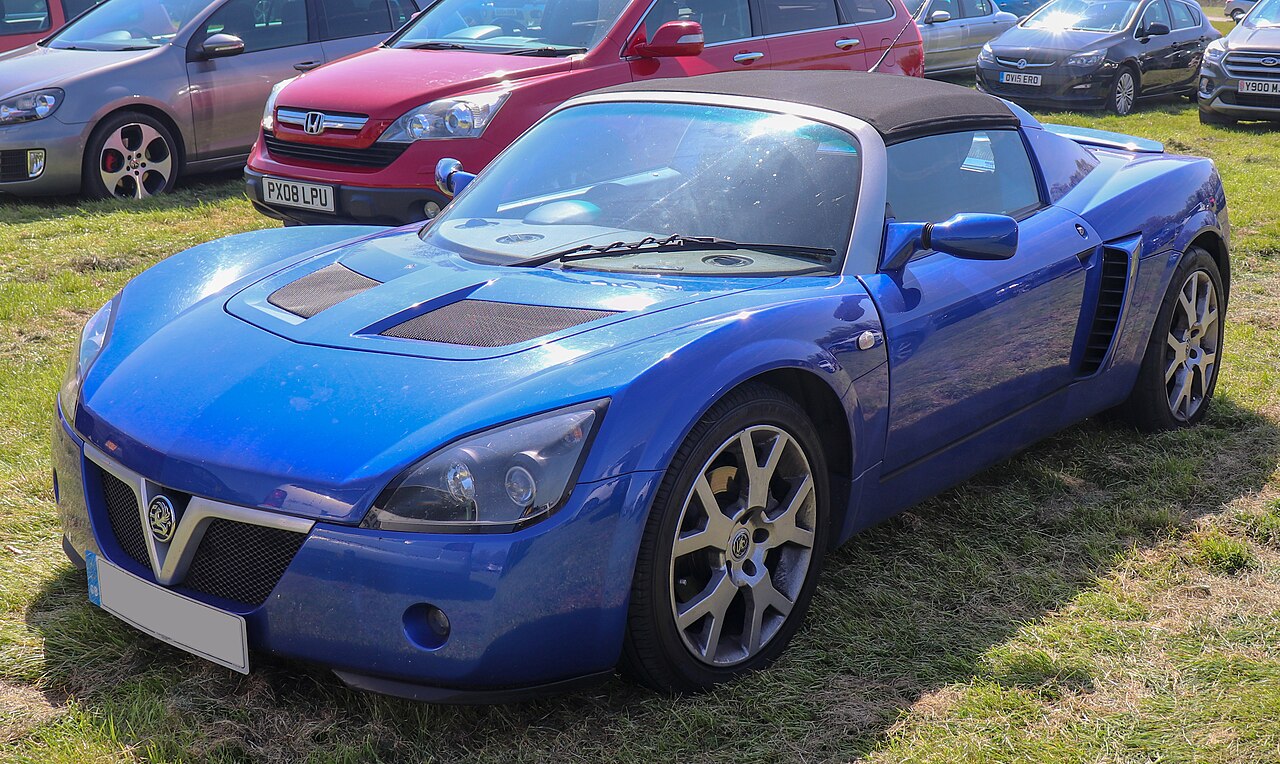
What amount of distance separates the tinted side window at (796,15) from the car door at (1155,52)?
7193 millimetres

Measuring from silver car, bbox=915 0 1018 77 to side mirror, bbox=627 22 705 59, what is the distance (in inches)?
364

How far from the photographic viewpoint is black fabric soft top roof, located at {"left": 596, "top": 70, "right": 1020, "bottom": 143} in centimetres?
366

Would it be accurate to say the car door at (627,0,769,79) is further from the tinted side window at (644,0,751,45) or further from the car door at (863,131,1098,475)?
the car door at (863,131,1098,475)

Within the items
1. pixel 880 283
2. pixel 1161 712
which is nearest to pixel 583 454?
pixel 880 283

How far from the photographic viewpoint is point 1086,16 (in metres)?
14.3

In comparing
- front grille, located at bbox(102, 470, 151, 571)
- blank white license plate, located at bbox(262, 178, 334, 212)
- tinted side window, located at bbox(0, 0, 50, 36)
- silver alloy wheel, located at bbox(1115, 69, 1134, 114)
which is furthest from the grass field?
silver alloy wheel, located at bbox(1115, 69, 1134, 114)

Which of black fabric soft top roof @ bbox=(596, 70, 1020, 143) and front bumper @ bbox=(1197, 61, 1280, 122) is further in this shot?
front bumper @ bbox=(1197, 61, 1280, 122)

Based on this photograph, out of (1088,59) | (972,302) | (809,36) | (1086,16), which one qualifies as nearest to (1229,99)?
(1088,59)

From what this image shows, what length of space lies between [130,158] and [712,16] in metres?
4.05

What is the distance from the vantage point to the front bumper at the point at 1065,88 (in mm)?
13461

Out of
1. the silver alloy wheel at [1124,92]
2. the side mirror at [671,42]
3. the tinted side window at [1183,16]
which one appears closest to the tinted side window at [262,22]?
the side mirror at [671,42]

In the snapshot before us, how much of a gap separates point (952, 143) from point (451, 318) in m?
1.76

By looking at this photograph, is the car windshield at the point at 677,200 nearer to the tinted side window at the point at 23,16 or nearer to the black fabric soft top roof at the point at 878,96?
the black fabric soft top roof at the point at 878,96

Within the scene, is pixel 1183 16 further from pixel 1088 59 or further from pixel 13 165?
pixel 13 165
